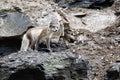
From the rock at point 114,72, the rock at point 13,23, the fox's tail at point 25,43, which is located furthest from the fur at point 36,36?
the rock at point 114,72

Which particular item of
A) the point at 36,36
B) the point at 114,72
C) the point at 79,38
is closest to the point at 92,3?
the point at 79,38

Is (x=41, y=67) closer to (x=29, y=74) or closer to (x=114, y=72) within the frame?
(x=29, y=74)

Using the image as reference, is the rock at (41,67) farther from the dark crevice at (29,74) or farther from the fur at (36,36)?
the fur at (36,36)

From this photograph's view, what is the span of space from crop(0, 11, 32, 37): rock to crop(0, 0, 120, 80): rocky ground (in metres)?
0.04

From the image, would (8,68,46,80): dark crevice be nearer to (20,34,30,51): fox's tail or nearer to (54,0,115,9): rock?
(20,34,30,51): fox's tail

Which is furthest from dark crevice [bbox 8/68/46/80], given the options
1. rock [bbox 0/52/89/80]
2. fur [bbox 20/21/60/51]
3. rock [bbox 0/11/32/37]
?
rock [bbox 0/11/32/37]

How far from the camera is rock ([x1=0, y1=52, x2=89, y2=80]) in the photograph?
28.8 feet

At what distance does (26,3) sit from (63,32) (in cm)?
233

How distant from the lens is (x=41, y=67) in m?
8.75

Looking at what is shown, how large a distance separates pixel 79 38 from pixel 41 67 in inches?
148

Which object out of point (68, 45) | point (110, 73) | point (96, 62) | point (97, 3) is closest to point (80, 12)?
point (97, 3)

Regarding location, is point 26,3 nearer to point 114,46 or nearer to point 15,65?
point 114,46

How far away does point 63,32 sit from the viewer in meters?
11.6

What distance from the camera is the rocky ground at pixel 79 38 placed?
918 centimetres
